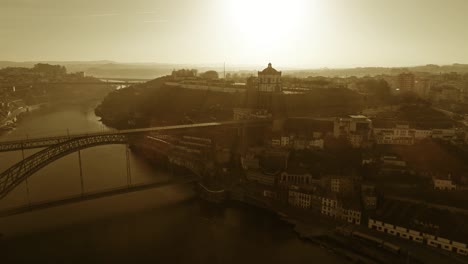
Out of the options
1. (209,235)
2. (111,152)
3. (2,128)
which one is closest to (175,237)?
(209,235)

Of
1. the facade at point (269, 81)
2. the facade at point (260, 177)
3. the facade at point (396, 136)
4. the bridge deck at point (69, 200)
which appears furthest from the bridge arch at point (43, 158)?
the facade at point (269, 81)

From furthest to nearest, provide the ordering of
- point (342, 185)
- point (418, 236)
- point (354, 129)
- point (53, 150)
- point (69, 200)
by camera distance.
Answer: point (354, 129), point (342, 185), point (53, 150), point (69, 200), point (418, 236)

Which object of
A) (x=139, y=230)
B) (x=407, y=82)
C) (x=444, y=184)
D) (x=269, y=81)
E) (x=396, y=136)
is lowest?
(x=139, y=230)

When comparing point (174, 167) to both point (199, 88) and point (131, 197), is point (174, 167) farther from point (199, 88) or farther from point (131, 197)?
point (199, 88)

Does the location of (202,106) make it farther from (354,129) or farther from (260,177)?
(260,177)

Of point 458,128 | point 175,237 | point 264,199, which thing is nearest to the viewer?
point 175,237

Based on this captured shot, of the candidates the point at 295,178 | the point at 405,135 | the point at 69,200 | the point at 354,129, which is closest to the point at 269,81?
the point at 354,129

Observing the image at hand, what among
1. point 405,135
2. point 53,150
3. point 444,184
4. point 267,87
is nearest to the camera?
point 53,150
